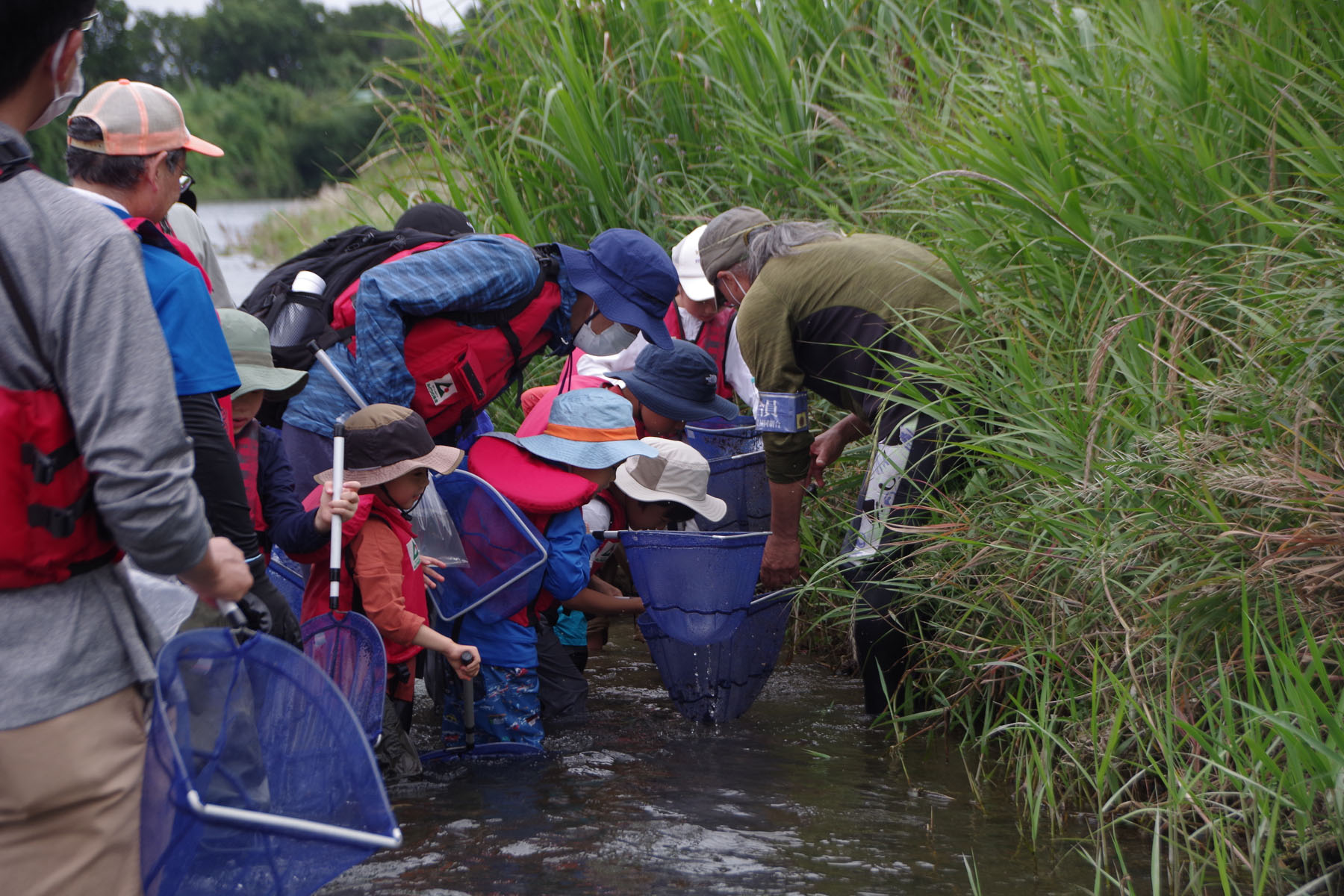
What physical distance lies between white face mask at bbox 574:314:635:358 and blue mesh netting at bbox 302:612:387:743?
2718 mm

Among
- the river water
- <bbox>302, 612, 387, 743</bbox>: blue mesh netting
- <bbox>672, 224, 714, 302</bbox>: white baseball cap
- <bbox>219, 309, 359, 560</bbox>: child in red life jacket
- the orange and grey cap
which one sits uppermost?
the orange and grey cap

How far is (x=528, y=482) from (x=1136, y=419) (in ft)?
5.90

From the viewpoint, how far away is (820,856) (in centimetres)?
293

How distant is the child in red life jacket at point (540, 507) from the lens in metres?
3.61

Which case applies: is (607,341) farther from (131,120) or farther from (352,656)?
(131,120)

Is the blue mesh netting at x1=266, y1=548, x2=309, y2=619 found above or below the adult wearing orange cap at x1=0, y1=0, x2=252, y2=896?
below

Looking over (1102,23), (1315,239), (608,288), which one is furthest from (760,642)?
(1102,23)

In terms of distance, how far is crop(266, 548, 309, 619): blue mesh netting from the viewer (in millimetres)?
3812

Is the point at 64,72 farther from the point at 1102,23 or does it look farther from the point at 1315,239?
the point at 1102,23

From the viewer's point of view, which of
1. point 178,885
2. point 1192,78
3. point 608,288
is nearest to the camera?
point 178,885

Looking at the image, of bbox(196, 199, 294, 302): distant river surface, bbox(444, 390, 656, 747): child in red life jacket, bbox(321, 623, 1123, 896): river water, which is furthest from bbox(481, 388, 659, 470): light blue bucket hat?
bbox(196, 199, 294, 302): distant river surface

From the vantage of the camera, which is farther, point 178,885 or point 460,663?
point 460,663

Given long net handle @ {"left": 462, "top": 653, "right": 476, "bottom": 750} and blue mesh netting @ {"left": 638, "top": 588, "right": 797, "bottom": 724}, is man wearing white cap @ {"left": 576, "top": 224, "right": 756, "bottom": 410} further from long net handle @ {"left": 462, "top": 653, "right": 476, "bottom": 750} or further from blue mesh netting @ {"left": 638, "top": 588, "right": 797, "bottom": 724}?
long net handle @ {"left": 462, "top": 653, "right": 476, "bottom": 750}

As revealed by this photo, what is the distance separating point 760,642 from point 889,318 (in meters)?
1.16
